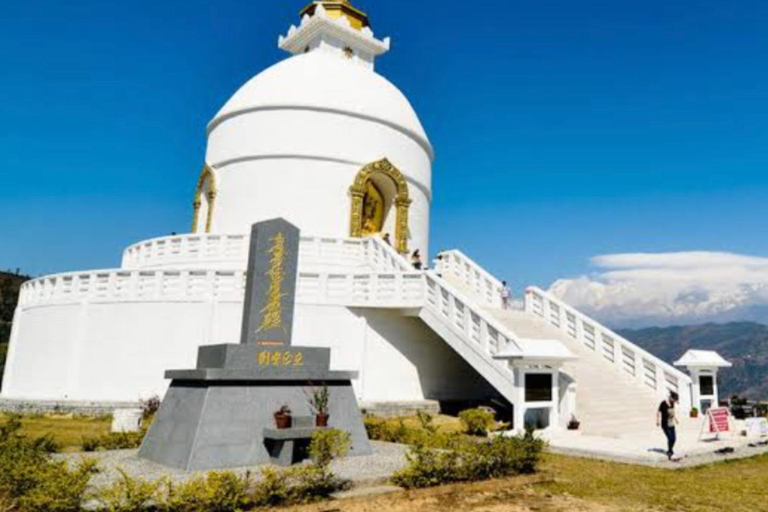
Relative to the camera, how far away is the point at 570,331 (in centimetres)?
1941

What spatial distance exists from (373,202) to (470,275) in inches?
220

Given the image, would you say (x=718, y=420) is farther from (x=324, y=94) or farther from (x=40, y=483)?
(x=324, y=94)

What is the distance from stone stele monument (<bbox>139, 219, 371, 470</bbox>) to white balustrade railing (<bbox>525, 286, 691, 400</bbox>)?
34.8 feet

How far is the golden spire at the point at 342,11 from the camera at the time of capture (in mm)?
31734

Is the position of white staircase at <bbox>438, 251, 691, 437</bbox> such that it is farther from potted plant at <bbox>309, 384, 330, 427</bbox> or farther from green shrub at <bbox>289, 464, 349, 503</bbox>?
green shrub at <bbox>289, 464, 349, 503</bbox>

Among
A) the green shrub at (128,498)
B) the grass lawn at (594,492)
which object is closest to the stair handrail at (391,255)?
the grass lawn at (594,492)

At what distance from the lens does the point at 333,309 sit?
1780cm

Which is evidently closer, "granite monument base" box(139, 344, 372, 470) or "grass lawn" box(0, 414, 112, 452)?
"granite monument base" box(139, 344, 372, 470)

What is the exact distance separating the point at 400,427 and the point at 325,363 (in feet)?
10.5

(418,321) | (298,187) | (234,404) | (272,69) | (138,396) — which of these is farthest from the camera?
(272,69)

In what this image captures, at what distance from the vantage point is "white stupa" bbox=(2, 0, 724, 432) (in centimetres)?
1605

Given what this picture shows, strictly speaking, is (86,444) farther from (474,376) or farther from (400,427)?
(474,376)

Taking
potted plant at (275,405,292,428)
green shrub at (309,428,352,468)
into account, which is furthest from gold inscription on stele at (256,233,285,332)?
green shrub at (309,428,352,468)

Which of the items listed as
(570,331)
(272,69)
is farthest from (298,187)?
(570,331)
